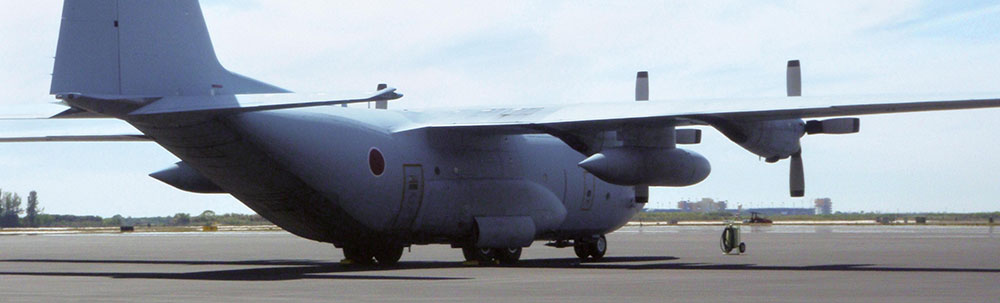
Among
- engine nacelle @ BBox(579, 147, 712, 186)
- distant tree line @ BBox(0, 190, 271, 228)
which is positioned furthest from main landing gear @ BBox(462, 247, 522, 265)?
distant tree line @ BBox(0, 190, 271, 228)

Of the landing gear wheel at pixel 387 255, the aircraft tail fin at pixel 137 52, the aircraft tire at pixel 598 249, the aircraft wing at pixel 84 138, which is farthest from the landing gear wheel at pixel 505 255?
the aircraft wing at pixel 84 138

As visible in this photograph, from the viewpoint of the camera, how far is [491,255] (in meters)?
26.6

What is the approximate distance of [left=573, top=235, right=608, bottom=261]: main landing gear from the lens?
30109mm

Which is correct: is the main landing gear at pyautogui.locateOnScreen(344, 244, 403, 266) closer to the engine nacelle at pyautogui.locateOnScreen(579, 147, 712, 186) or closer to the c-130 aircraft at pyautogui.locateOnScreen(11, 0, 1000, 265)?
the c-130 aircraft at pyautogui.locateOnScreen(11, 0, 1000, 265)

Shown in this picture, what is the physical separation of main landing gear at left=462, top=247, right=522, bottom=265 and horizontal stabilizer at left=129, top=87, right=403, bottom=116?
764cm

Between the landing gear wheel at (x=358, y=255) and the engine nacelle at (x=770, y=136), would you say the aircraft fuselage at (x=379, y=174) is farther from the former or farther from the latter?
the engine nacelle at (x=770, y=136)

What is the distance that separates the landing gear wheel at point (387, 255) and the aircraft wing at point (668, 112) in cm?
259

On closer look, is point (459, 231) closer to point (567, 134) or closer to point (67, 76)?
point (567, 134)

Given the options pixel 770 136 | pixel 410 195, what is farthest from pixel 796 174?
pixel 410 195

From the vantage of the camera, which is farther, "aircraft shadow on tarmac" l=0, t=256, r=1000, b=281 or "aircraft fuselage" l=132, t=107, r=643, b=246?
"aircraft fuselage" l=132, t=107, r=643, b=246

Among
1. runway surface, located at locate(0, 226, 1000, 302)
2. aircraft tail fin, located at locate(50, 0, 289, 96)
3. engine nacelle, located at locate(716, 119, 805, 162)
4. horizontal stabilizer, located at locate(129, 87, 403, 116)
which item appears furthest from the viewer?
engine nacelle, located at locate(716, 119, 805, 162)

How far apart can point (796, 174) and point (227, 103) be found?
11842 mm

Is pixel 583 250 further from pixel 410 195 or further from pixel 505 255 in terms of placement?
pixel 410 195

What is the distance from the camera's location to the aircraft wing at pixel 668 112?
21781mm
